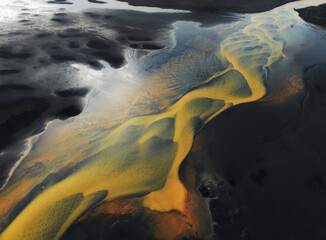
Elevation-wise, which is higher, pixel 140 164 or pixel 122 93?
pixel 122 93

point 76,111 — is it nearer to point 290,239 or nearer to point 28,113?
point 28,113

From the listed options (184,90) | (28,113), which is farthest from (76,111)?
(184,90)

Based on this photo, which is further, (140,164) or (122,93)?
(122,93)

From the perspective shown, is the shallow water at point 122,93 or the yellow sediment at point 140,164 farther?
the shallow water at point 122,93

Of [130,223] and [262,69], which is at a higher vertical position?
[262,69]

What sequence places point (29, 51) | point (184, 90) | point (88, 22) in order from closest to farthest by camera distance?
point (184, 90) → point (29, 51) → point (88, 22)

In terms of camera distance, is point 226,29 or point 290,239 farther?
point 226,29

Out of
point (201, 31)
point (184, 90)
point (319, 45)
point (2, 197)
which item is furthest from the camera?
point (201, 31)

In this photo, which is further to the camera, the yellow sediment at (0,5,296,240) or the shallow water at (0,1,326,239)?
the shallow water at (0,1,326,239)
